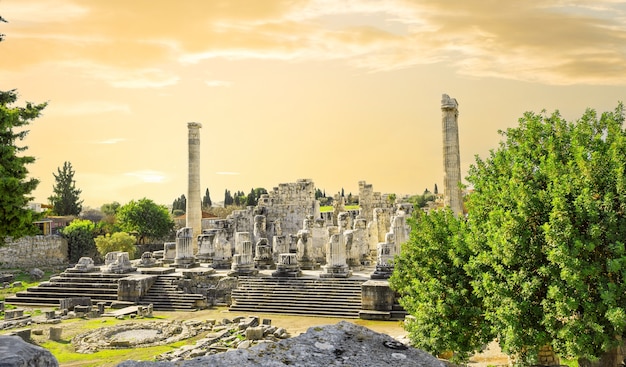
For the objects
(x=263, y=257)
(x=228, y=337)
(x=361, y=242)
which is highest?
(x=361, y=242)

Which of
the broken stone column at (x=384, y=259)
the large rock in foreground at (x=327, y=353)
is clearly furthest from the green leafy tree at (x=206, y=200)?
the large rock in foreground at (x=327, y=353)

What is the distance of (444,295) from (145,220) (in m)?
48.5

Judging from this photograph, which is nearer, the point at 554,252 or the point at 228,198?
the point at 554,252

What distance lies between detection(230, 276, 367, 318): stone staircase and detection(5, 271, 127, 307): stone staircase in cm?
787

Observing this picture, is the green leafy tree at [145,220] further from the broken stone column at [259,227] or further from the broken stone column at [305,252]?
the broken stone column at [305,252]

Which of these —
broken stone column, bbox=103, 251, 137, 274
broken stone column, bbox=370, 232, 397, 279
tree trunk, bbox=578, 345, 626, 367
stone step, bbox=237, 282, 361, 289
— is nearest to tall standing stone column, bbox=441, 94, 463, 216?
broken stone column, bbox=370, 232, 397, 279

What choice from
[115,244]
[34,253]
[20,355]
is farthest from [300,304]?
[34,253]

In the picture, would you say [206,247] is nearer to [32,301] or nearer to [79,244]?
[32,301]

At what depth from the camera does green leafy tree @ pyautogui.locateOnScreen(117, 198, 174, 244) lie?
2222 inches

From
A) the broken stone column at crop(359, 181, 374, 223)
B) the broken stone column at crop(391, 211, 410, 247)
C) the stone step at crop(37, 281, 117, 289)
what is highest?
the broken stone column at crop(359, 181, 374, 223)

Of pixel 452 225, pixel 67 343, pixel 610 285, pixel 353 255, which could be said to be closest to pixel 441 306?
pixel 452 225

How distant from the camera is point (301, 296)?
26.0 m

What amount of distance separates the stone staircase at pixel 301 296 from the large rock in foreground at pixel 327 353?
19022 millimetres

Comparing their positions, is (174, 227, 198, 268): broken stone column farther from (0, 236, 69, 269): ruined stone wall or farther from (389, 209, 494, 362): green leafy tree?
(389, 209, 494, 362): green leafy tree
